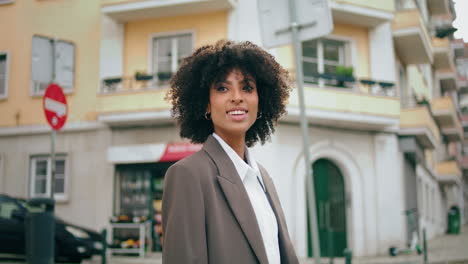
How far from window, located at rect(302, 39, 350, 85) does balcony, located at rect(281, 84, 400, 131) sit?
0.80 metres

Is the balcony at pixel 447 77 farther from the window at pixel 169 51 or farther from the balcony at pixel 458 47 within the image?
the window at pixel 169 51

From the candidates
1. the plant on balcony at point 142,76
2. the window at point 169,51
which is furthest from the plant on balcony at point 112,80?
the window at point 169,51

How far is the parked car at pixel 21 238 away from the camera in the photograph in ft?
35.6

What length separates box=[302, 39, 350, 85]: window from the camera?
1596cm

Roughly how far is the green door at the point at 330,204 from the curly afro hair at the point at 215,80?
1325cm

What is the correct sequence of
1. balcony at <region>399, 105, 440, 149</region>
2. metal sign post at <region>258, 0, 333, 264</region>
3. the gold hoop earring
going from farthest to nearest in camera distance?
balcony at <region>399, 105, 440, 149</region>, metal sign post at <region>258, 0, 333, 264</region>, the gold hoop earring

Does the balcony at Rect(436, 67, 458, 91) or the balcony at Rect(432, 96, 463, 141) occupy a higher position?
the balcony at Rect(436, 67, 458, 91)

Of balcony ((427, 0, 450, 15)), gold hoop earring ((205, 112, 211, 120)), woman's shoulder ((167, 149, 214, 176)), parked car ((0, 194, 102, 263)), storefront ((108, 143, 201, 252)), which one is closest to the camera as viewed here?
woman's shoulder ((167, 149, 214, 176))

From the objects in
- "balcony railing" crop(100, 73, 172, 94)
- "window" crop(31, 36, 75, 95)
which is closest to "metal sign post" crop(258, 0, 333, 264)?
"window" crop(31, 36, 75, 95)

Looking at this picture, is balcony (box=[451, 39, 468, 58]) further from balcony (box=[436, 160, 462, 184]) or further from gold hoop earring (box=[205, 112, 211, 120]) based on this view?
gold hoop earring (box=[205, 112, 211, 120])

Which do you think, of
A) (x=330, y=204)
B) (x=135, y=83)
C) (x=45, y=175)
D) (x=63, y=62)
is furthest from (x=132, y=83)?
(x=63, y=62)

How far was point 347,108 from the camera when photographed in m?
15.3

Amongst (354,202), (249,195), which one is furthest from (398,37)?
(249,195)

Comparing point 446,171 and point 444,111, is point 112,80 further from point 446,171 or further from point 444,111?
point 446,171
